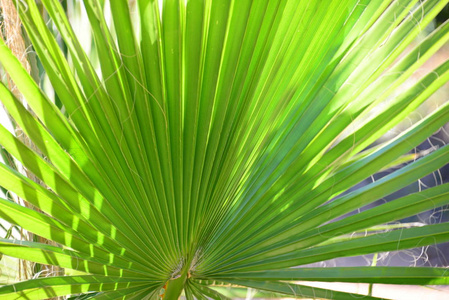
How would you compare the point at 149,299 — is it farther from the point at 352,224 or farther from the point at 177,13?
the point at 177,13

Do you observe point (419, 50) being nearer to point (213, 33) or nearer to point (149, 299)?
point (213, 33)

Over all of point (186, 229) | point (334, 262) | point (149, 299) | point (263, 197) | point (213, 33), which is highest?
point (334, 262)

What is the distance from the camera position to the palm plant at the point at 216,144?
0.74m

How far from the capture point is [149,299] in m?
0.98

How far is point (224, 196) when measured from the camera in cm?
94

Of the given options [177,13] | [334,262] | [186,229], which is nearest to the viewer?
[177,13]

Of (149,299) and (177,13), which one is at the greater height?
(177,13)

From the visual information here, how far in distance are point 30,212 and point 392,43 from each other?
81cm

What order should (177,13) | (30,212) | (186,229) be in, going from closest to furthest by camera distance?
1. (177,13)
2. (30,212)
3. (186,229)

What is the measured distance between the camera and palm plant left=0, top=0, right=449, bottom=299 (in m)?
0.74

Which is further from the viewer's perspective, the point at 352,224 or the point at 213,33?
the point at 352,224

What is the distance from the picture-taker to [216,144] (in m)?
0.86

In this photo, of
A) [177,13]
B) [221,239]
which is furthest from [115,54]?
[221,239]

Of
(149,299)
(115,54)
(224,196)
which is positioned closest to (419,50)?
(224,196)
